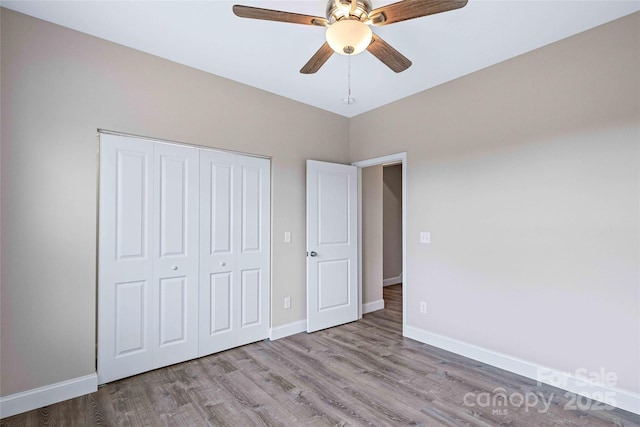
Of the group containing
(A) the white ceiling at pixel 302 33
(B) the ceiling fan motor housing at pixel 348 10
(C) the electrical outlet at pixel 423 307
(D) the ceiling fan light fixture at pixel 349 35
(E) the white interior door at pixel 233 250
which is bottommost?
(C) the electrical outlet at pixel 423 307

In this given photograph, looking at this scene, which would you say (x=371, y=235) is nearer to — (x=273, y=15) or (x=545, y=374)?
(x=545, y=374)

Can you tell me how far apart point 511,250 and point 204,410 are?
2.78m

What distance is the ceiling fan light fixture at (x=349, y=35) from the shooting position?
173 cm

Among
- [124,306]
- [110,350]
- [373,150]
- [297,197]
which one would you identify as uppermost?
[373,150]

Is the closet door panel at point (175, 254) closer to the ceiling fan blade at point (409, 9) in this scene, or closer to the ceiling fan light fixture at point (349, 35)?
the ceiling fan light fixture at point (349, 35)

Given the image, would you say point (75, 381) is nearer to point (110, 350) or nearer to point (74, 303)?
point (110, 350)

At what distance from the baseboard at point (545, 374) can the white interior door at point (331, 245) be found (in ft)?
3.40

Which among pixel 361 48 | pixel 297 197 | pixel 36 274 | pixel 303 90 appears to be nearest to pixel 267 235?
pixel 297 197

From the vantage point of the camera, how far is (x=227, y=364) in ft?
9.55

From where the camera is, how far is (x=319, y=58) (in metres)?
2.16

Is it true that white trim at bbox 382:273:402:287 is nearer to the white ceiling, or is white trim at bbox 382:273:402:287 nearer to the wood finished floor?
the wood finished floor

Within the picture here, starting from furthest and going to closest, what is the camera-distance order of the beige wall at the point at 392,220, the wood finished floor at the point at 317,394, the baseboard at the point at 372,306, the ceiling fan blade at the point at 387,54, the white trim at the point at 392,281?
the beige wall at the point at 392,220 < the white trim at the point at 392,281 < the baseboard at the point at 372,306 < the wood finished floor at the point at 317,394 < the ceiling fan blade at the point at 387,54

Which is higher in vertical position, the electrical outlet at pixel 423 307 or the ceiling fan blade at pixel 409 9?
the ceiling fan blade at pixel 409 9

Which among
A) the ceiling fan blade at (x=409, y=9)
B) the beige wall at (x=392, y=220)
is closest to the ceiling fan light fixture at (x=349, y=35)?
the ceiling fan blade at (x=409, y=9)
